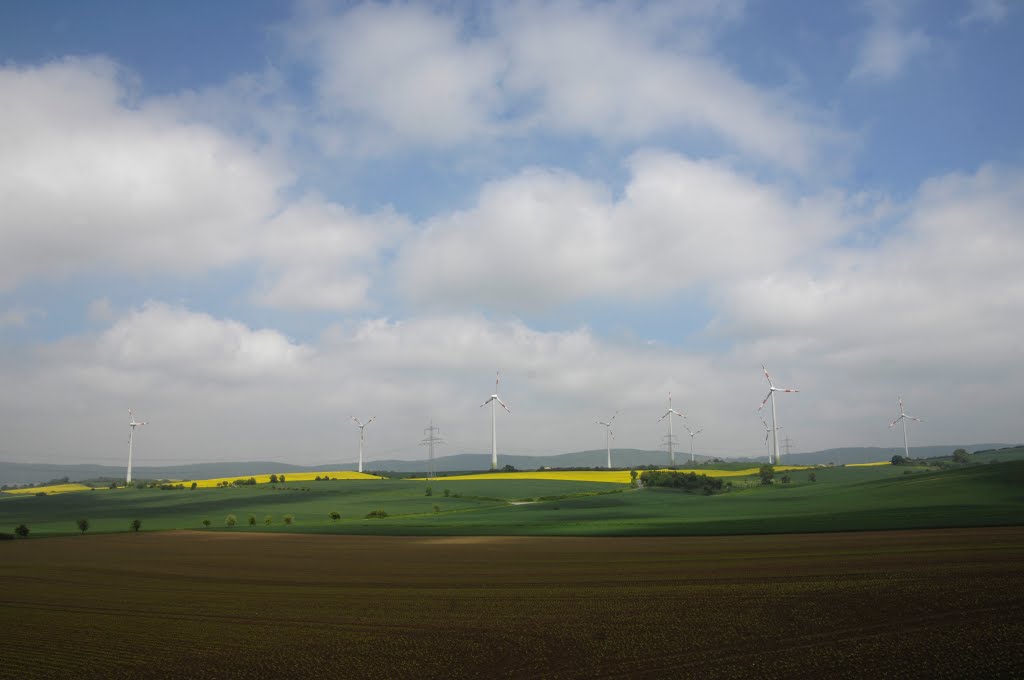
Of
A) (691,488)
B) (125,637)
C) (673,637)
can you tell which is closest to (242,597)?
(125,637)

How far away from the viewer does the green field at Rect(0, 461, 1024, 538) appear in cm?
4881

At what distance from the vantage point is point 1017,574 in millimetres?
21188

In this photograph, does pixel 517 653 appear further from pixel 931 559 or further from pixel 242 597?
pixel 931 559

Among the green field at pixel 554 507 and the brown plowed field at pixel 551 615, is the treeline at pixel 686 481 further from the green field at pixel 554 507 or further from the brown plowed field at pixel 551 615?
the brown plowed field at pixel 551 615

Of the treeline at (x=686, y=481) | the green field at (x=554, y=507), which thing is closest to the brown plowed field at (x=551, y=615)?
the green field at (x=554, y=507)

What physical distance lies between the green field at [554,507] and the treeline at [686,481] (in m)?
3.44

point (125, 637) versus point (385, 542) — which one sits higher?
point (125, 637)

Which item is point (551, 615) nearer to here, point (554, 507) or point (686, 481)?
point (554, 507)

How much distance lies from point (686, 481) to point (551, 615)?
302 feet

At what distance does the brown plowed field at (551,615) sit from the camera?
1377cm

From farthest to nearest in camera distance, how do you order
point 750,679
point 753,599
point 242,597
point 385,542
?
point 385,542
point 242,597
point 753,599
point 750,679

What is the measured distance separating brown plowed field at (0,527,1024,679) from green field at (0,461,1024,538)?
15.1m

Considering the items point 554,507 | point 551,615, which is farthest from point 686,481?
point 551,615

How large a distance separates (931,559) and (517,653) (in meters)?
19.8
